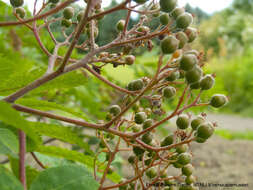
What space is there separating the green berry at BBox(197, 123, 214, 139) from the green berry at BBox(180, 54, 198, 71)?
6.0 inches

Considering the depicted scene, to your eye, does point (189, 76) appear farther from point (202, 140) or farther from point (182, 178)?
point (182, 178)

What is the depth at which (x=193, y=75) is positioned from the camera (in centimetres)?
71

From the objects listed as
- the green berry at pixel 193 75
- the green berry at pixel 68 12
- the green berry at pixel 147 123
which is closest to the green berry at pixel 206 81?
the green berry at pixel 193 75

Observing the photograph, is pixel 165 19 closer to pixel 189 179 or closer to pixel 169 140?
pixel 169 140

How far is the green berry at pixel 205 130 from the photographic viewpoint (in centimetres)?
75

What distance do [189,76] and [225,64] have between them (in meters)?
14.2

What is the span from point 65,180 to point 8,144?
14cm

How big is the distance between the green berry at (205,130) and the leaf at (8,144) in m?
0.40

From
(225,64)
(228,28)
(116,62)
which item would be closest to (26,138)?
(116,62)

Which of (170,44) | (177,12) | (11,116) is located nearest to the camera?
(11,116)

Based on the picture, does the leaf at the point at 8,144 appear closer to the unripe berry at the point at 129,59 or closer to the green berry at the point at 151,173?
the unripe berry at the point at 129,59

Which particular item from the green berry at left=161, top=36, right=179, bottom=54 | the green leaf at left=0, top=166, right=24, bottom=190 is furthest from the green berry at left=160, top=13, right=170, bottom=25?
the green leaf at left=0, top=166, right=24, bottom=190

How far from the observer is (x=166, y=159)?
34.9 inches

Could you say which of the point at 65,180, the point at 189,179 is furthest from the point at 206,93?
the point at 65,180
